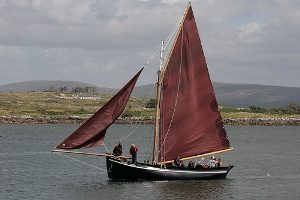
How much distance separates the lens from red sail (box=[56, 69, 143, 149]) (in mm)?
58438

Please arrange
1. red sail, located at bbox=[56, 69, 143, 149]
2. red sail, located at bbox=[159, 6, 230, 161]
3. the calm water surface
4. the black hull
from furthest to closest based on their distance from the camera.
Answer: red sail, located at bbox=[159, 6, 230, 161], the black hull, the calm water surface, red sail, located at bbox=[56, 69, 143, 149]

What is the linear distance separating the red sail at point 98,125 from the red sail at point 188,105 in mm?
4364

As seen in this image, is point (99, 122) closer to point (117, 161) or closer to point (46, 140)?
point (117, 161)

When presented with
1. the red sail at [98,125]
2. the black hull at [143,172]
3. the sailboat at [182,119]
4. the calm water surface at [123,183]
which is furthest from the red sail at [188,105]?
the red sail at [98,125]

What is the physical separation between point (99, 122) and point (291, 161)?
46.1 m

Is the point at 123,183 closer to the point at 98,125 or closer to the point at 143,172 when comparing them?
the point at 143,172

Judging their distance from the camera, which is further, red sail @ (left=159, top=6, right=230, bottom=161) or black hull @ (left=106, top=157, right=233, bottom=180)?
red sail @ (left=159, top=6, right=230, bottom=161)

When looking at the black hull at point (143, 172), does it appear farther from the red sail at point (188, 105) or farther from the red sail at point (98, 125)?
the red sail at point (98, 125)

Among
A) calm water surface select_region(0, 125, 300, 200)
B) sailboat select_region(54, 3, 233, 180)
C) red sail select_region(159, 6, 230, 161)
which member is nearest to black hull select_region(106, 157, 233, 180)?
sailboat select_region(54, 3, 233, 180)

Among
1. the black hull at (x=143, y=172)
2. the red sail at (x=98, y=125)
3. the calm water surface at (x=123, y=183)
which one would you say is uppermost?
the red sail at (x=98, y=125)

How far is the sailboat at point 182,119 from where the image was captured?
207ft

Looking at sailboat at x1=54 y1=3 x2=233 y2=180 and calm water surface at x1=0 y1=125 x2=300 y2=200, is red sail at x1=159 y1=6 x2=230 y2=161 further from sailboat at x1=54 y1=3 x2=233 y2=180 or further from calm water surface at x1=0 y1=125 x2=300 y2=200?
calm water surface at x1=0 y1=125 x2=300 y2=200

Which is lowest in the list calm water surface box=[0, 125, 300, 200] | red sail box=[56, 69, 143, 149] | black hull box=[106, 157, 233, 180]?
calm water surface box=[0, 125, 300, 200]

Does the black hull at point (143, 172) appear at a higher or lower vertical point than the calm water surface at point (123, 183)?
higher
